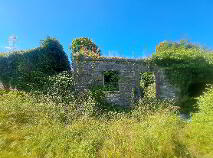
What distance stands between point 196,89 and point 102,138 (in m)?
9.79

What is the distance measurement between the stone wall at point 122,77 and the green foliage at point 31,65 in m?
1.59

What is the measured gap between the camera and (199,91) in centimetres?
1562

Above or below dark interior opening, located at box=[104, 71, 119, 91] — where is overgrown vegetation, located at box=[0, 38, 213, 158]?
below

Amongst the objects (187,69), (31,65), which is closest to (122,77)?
(187,69)

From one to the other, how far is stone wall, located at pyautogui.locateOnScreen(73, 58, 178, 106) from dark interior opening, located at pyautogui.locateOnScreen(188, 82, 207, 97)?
1.03 metres

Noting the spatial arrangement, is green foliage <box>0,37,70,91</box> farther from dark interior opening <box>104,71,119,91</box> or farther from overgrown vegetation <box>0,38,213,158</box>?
dark interior opening <box>104,71,119,91</box>

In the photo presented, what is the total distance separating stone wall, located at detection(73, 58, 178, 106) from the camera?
14.5m

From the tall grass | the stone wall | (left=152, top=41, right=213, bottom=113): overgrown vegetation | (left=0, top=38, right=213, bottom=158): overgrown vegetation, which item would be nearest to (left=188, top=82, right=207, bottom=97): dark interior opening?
(left=152, top=41, right=213, bottom=113): overgrown vegetation

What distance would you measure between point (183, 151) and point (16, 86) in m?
9.55

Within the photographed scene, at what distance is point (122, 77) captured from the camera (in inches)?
588

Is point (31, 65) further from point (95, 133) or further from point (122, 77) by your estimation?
point (95, 133)

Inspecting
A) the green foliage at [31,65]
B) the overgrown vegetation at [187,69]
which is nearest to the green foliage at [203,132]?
the overgrown vegetation at [187,69]

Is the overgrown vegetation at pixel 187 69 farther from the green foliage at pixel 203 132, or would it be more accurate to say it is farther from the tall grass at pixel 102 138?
the green foliage at pixel 203 132

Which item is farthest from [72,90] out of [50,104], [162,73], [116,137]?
[116,137]
